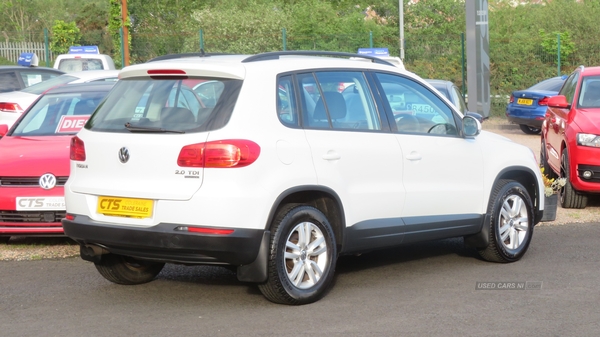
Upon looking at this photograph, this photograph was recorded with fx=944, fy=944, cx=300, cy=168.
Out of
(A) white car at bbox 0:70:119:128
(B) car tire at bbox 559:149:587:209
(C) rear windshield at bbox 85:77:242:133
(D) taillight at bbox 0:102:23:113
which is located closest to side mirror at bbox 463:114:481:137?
(C) rear windshield at bbox 85:77:242:133

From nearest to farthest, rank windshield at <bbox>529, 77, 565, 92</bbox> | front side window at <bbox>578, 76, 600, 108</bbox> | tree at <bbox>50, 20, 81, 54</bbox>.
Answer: front side window at <bbox>578, 76, 600, 108</bbox> < windshield at <bbox>529, 77, 565, 92</bbox> < tree at <bbox>50, 20, 81, 54</bbox>

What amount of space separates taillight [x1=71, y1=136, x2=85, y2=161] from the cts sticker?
1972 mm

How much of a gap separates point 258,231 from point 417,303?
1.32m

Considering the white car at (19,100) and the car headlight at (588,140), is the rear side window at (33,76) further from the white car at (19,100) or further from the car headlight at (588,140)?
the car headlight at (588,140)

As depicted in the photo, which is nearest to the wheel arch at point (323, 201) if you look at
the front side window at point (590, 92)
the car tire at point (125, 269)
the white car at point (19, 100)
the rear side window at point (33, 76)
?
the car tire at point (125, 269)

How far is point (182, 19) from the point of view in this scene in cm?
5053

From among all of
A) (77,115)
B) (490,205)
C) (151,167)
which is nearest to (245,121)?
(151,167)

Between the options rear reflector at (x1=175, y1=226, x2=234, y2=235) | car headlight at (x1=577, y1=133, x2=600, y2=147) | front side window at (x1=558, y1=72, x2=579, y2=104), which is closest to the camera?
rear reflector at (x1=175, y1=226, x2=234, y2=235)

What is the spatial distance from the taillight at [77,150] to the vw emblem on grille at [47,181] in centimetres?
198

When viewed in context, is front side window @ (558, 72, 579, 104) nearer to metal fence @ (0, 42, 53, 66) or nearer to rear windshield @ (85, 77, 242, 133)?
rear windshield @ (85, 77, 242, 133)

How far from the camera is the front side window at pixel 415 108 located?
739cm

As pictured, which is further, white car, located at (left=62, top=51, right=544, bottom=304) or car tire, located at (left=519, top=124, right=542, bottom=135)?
car tire, located at (left=519, top=124, right=542, bottom=135)

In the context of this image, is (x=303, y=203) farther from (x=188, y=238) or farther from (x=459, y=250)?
(x=459, y=250)

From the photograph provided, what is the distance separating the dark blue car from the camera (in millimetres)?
22703
